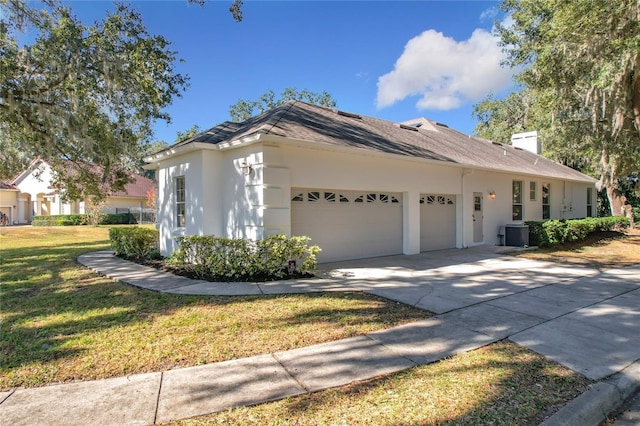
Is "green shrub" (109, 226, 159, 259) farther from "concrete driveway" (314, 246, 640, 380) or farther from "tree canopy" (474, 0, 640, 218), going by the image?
"tree canopy" (474, 0, 640, 218)

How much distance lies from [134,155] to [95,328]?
8.53 meters

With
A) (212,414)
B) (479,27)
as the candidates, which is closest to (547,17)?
(479,27)

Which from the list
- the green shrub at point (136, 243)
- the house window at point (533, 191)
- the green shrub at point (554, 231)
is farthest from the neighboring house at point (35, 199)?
the green shrub at point (554, 231)

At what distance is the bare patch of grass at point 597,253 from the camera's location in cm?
1073

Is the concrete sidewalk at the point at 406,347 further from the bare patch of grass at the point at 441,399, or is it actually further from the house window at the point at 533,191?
the house window at the point at 533,191

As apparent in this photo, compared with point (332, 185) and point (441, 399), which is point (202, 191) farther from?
point (441, 399)

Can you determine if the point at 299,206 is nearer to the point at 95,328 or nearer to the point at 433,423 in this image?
the point at 95,328

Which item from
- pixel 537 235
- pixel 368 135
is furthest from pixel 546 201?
pixel 368 135

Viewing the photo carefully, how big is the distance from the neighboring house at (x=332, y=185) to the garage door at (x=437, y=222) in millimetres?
37

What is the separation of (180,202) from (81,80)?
388 cm

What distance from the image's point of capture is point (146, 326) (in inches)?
191

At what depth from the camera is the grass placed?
12.5ft

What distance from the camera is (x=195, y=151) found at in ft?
31.2

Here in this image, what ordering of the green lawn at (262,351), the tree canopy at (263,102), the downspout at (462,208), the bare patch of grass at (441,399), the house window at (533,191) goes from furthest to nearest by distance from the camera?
1. the tree canopy at (263,102)
2. the house window at (533,191)
3. the downspout at (462,208)
4. the green lawn at (262,351)
5. the bare patch of grass at (441,399)
